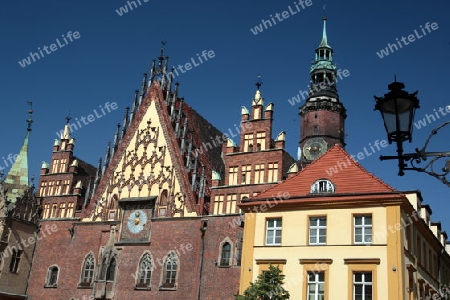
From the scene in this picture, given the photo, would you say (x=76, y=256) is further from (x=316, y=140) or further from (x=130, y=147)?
(x=316, y=140)

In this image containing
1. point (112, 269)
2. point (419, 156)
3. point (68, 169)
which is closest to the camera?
point (419, 156)

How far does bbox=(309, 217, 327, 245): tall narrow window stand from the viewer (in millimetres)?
25197

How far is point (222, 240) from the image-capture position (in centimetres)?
3183

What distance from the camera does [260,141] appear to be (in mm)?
33438

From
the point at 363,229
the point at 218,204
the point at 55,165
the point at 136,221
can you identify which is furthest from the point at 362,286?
the point at 55,165

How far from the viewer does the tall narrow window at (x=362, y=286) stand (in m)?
23.3

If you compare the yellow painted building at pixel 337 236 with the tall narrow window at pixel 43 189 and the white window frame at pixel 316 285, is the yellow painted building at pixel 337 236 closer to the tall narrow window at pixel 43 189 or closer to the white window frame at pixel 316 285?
the white window frame at pixel 316 285

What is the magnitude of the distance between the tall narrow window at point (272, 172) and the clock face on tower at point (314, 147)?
16.6 meters

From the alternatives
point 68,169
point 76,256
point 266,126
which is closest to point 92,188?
point 68,169

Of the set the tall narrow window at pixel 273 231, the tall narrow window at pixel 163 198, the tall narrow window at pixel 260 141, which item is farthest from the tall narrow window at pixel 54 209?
the tall narrow window at pixel 273 231

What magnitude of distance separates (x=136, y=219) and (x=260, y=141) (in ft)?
31.6

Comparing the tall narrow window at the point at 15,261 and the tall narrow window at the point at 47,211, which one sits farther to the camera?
the tall narrow window at the point at 47,211

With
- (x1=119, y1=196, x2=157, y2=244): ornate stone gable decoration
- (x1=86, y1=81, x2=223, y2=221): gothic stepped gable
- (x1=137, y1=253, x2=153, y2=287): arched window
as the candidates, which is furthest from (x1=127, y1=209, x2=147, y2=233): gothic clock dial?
(x1=137, y1=253, x2=153, y2=287): arched window

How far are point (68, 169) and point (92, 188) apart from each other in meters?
2.70
